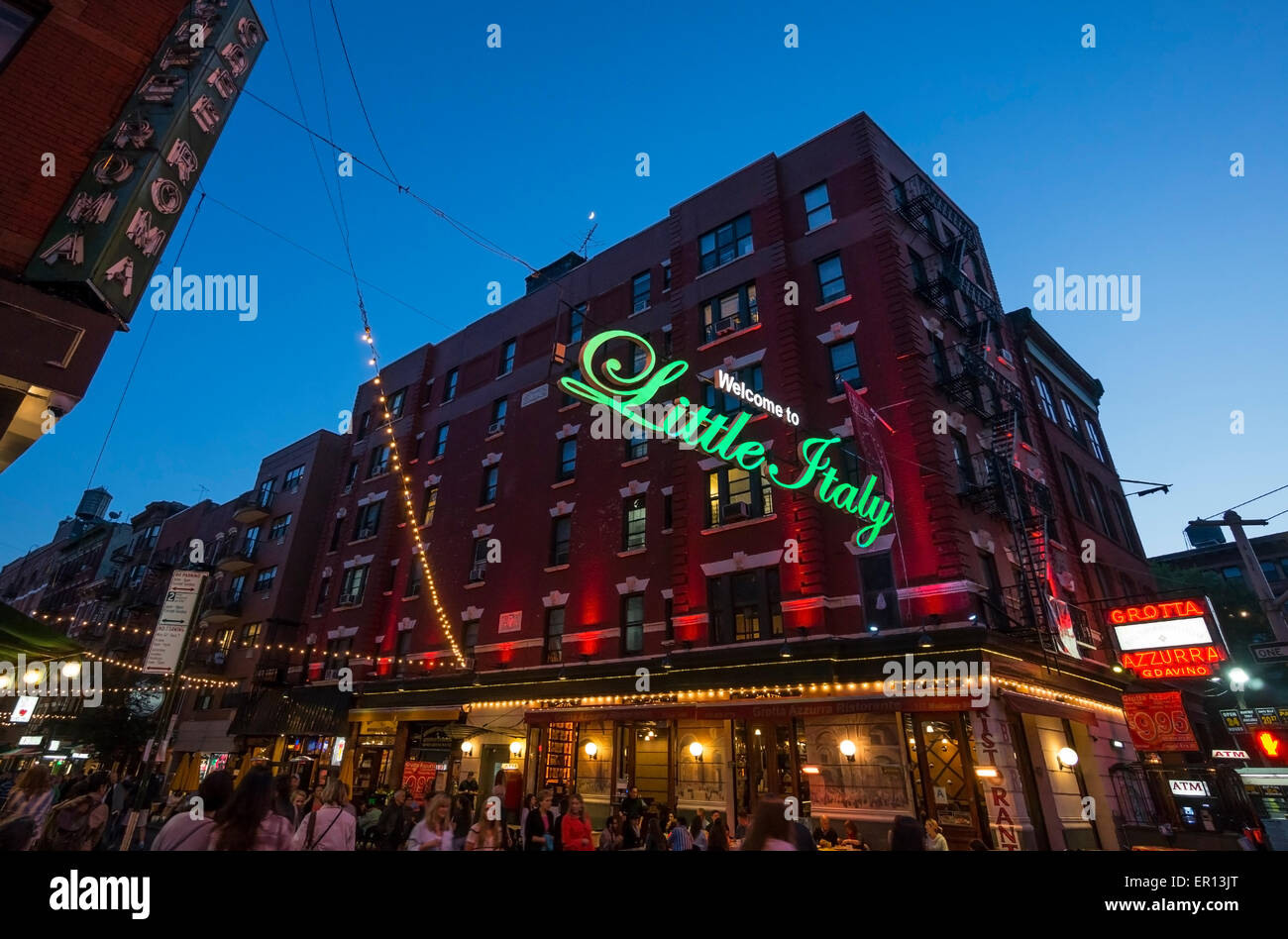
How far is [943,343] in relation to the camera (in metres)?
19.7

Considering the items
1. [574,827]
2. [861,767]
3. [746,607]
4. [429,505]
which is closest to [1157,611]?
[861,767]

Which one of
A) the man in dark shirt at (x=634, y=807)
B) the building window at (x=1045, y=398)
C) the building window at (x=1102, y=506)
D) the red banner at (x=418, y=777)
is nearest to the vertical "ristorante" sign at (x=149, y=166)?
the man in dark shirt at (x=634, y=807)

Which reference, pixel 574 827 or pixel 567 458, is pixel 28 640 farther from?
pixel 567 458

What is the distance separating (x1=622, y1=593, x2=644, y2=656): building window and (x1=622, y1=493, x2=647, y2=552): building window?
1.68 m

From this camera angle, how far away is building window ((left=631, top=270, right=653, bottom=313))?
25391 mm

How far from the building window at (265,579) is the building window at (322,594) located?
362cm

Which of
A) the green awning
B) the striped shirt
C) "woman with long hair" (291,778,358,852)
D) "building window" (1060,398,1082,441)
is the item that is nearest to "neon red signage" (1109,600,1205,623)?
"building window" (1060,398,1082,441)

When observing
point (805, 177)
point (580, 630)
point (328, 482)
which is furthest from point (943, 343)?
point (328, 482)

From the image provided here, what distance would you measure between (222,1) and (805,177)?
17.7m

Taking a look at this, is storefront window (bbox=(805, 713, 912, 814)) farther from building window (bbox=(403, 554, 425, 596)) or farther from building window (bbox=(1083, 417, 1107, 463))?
building window (bbox=(1083, 417, 1107, 463))

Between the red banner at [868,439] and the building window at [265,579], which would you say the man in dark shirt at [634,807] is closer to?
the red banner at [868,439]

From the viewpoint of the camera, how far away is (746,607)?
58.5ft
